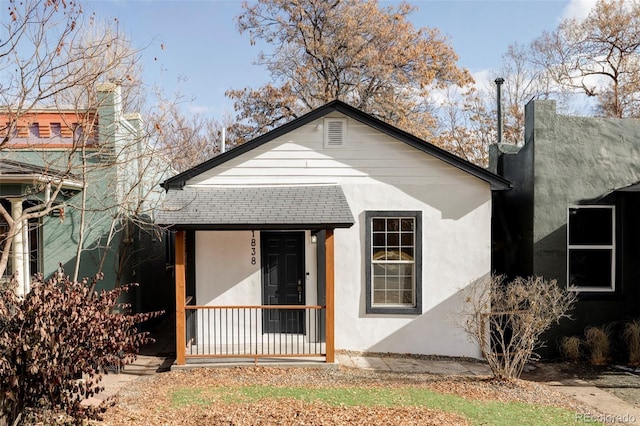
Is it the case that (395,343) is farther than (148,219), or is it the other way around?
(148,219)

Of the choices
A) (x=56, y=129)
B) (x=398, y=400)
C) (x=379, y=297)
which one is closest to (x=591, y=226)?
(x=379, y=297)

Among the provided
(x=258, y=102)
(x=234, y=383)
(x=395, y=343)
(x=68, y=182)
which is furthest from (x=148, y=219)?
(x=258, y=102)

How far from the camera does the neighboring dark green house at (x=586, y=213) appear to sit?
10.1 meters

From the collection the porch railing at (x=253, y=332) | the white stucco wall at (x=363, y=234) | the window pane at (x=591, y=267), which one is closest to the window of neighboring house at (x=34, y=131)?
the white stucco wall at (x=363, y=234)

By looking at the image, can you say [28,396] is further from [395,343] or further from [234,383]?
[395,343]

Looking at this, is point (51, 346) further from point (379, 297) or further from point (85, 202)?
A: point (379, 297)

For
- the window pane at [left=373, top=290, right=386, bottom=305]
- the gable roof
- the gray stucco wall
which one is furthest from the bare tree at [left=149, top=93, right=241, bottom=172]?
the gray stucco wall

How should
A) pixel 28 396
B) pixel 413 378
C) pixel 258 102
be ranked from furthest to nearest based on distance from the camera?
pixel 258 102
pixel 413 378
pixel 28 396

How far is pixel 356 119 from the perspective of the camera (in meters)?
10.0

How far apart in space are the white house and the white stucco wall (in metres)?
0.02

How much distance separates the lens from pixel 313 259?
395 inches

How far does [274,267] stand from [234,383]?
2879 millimetres

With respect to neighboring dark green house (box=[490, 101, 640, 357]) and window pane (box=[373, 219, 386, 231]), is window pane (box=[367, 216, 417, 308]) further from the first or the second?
neighboring dark green house (box=[490, 101, 640, 357])

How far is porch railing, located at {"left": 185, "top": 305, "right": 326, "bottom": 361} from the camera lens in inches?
365
